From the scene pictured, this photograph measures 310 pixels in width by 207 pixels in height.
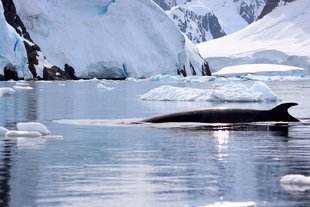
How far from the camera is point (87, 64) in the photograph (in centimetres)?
9356

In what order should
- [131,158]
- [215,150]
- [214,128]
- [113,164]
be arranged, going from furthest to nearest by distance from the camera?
1. [214,128]
2. [215,150]
3. [131,158]
4. [113,164]

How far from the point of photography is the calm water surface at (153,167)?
29.8 feet

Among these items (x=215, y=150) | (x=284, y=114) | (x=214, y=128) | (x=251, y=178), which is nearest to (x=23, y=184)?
(x=251, y=178)

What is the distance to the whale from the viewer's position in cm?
2041

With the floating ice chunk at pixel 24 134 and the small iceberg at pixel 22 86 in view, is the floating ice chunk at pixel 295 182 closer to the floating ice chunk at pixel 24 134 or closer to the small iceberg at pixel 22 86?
the floating ice chunk at pixel 24 134

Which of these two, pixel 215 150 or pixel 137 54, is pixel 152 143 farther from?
pixel 137 54

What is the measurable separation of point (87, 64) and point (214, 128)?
248ft

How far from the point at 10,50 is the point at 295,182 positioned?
65.5 metres

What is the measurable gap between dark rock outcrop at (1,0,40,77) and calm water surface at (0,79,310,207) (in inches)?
2669

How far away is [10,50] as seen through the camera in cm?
7338

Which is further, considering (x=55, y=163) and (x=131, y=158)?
(x=131, y=158)

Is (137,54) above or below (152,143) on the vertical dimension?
above

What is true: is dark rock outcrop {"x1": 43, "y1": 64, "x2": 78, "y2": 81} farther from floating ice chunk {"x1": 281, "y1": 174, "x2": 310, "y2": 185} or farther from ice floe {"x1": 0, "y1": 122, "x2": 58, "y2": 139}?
floating ice chunk {"x1": 281, "y1": 174, "x2": 310, "y2": 185}

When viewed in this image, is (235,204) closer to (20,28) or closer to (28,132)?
(28,132)
